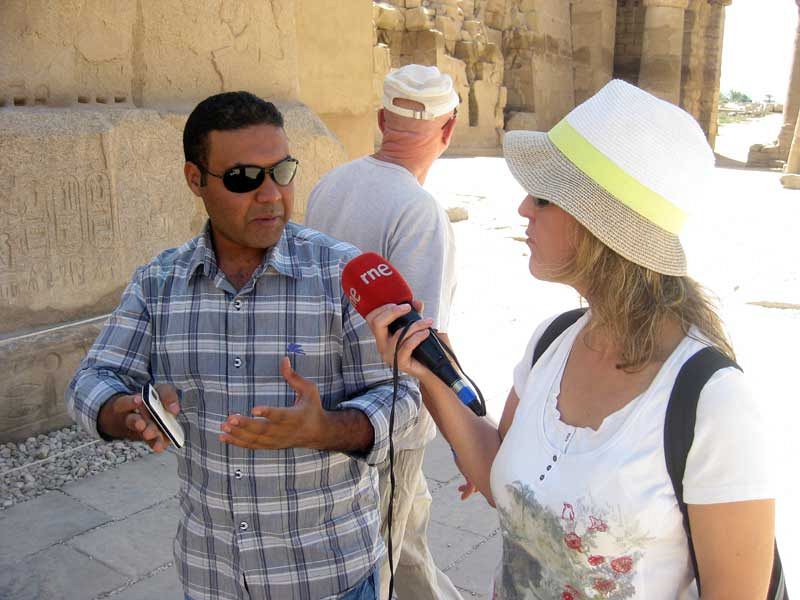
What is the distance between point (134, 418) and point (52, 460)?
3.00 metres

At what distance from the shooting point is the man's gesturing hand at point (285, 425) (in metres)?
1.60

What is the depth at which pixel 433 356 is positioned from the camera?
5.44ft

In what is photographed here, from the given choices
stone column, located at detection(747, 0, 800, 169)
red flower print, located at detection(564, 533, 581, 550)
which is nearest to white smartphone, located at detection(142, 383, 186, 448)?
red flower print, located at detection(564, 533, 581, 550)

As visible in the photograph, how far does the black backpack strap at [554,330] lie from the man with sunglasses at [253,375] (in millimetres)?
292

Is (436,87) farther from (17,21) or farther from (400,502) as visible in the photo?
(17,21)

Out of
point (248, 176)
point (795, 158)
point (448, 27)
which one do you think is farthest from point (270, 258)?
point (795, 158)

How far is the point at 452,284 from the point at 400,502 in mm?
688

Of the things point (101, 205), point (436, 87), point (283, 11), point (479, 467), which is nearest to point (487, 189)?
point (283, 11)

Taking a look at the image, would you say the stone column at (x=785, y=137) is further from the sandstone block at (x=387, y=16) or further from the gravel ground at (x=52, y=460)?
the gravel ground at (x=52, y=460)

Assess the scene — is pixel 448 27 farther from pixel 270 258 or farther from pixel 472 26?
pixel 270 258

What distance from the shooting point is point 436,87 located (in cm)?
284

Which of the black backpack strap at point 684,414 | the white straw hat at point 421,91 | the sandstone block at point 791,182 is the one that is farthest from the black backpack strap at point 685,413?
the sandstone block at point 791,182

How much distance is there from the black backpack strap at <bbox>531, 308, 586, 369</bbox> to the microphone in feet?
0.68

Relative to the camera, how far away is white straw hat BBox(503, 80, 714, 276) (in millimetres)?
1545
